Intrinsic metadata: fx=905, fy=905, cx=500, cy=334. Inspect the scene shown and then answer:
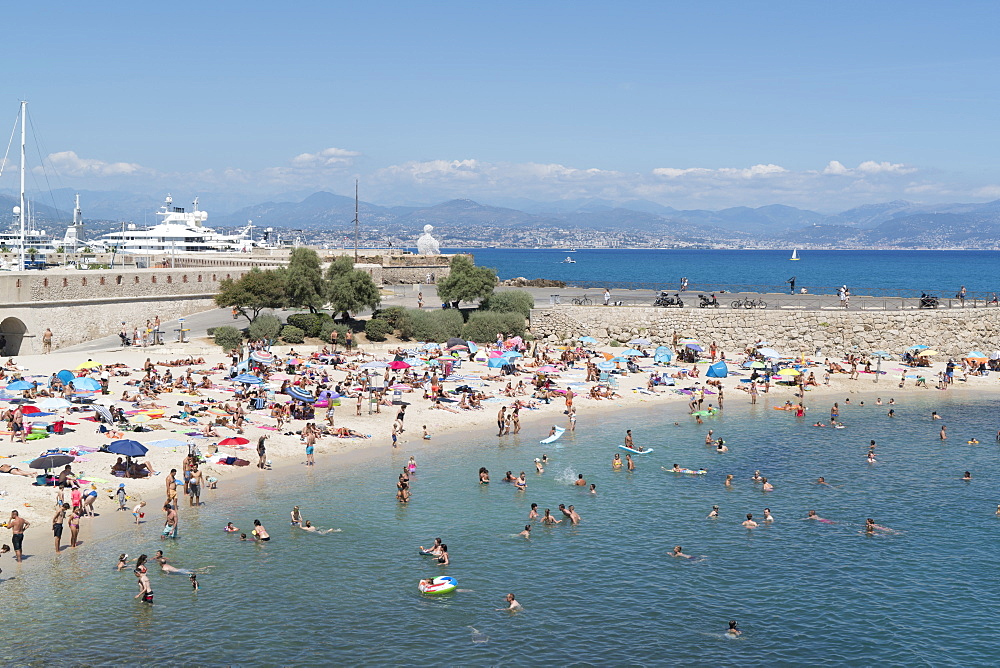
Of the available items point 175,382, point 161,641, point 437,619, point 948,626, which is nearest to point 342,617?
point 437,619

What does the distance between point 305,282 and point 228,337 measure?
5.36m

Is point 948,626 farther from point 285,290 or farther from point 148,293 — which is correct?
point 148,293

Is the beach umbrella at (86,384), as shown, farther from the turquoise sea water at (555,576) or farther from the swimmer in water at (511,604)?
the swimmer in water at (511,604)

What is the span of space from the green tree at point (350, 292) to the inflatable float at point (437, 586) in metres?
31.4

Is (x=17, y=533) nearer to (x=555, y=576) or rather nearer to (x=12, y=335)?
(x=555, y=576)

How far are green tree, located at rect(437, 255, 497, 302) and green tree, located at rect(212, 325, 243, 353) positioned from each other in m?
13.5

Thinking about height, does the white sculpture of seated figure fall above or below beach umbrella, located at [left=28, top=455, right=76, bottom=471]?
above

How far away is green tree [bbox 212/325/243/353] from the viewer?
46484mm

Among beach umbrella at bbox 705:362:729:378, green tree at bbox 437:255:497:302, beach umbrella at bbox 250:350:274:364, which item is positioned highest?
green tree at bbox 437:255:497:302

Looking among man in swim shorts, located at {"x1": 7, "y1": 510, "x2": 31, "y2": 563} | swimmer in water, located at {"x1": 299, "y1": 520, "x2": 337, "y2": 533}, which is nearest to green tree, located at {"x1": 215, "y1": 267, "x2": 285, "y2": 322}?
swimmer in water, located at {"x1": 299, "y1": 520, "x2": 337, "y2": 533}

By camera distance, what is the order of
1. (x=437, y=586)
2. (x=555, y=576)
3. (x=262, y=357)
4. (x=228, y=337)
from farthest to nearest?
(x=228, y=337)
(x=262, y=357)
(x=555, y=576)
(x=437, y=586)

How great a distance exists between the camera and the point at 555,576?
2120cm

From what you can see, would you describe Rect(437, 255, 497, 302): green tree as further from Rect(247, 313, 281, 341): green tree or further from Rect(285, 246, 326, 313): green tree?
Rect(247, 313, 281, 341): green tree

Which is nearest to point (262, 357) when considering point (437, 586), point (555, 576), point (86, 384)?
point (86, 384)
